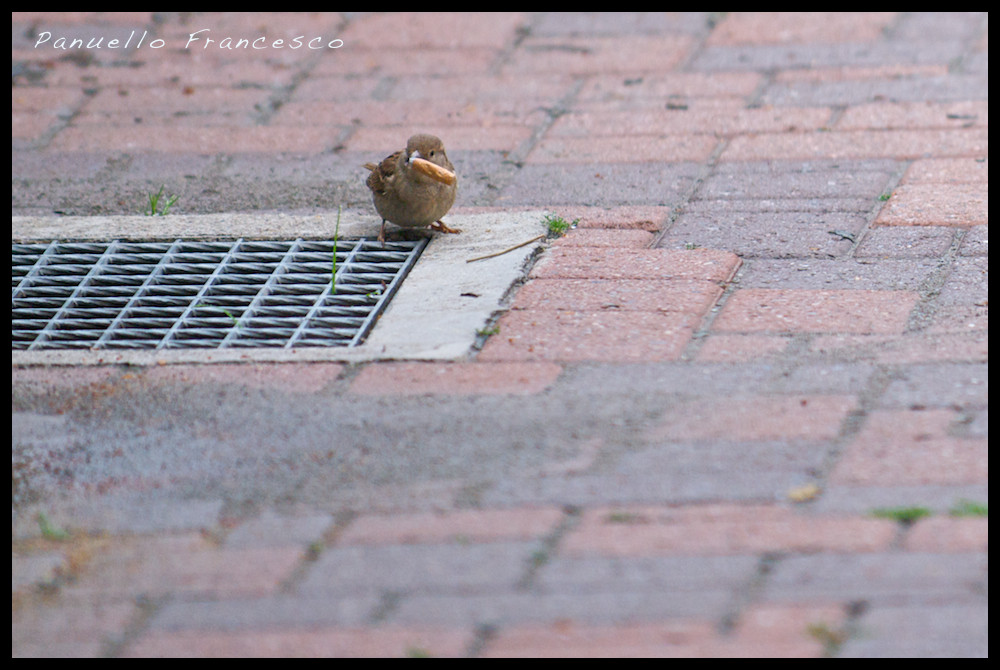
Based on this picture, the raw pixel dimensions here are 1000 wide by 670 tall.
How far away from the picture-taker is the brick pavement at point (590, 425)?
6.52ft

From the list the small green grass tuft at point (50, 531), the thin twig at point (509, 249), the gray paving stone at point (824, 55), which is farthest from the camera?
the gray paving stone at point (824, 55)

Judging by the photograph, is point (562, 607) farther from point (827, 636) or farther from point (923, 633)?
point (923, 633)

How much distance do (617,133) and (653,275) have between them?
4.90 feet

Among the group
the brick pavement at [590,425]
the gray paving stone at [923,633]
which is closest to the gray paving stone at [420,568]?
the brick pavement at [590,425]

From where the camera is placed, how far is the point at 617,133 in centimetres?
475

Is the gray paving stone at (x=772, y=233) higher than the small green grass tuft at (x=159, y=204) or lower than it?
lower

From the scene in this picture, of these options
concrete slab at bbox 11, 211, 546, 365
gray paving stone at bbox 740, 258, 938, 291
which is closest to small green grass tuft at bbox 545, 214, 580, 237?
concrete slab at bbox 11, 211, 546, 365

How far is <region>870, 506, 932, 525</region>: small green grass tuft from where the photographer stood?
2158mm

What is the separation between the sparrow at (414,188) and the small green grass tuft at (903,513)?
6.19ft

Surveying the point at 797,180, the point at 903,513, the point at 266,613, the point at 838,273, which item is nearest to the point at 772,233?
the point at 838,273

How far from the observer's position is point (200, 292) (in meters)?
3.46

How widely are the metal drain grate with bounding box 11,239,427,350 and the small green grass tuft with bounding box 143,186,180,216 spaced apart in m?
0.26

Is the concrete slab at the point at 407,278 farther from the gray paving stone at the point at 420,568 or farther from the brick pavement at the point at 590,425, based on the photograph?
the gray paving stone at the point at 420,568
